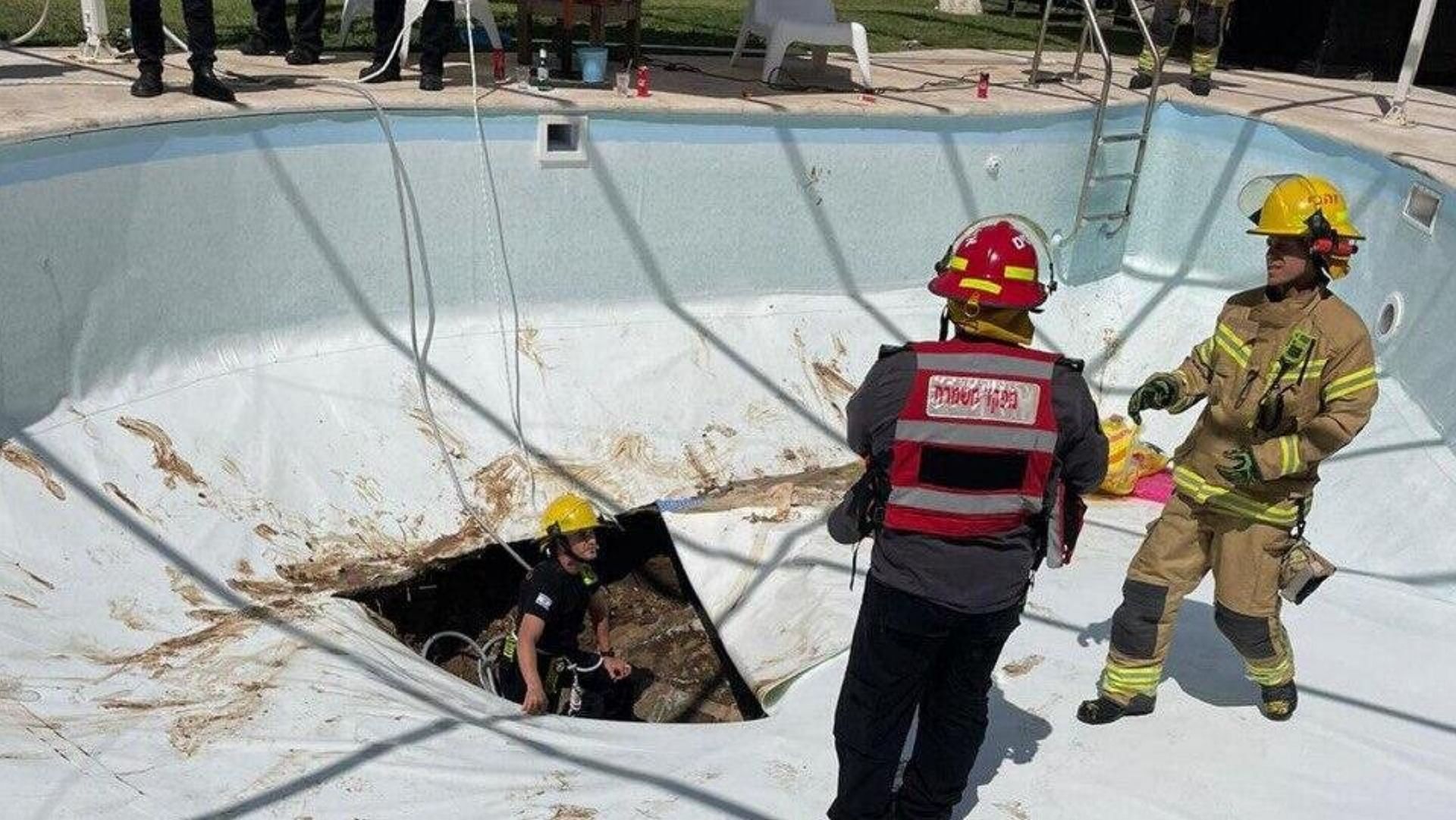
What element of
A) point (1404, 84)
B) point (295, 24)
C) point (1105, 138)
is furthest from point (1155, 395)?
point (1404, 84)

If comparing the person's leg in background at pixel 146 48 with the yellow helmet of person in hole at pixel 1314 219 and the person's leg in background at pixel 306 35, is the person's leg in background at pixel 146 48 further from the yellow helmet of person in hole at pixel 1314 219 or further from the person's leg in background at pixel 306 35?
the yellow helmet of person in hole at pixel 1314 219

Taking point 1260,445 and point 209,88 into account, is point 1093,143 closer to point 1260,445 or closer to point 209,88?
point 1260,445

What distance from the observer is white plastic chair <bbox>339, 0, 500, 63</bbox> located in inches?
277

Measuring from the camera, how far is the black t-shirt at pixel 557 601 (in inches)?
198

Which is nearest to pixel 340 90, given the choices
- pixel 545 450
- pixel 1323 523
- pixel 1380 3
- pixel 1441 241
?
pixel 545 450

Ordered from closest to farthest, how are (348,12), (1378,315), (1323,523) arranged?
(1323,523) → (1378,315) → (348,12)

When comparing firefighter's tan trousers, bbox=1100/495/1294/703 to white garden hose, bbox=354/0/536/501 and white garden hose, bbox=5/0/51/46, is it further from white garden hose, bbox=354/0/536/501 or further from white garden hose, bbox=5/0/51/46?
white garden hose, bbox=5/0/51/46

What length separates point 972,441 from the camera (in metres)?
2.93

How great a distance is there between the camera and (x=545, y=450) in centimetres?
651

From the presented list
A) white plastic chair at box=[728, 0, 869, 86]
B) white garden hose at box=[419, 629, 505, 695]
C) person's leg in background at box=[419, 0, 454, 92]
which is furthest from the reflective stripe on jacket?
white plastic chair at box=[728, 0, 869, 86]

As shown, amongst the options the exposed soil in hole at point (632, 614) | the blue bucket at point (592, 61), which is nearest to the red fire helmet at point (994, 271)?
the exposed soil in hole at point (632, 614)

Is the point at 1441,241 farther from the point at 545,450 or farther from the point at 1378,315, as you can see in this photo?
the point at 545,450

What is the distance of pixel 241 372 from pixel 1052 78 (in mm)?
5914

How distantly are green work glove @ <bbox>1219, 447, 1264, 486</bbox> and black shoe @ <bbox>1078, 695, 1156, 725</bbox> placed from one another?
88 cm
